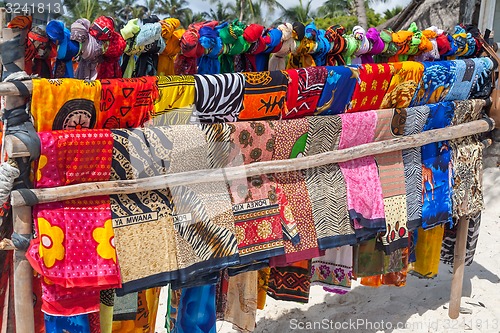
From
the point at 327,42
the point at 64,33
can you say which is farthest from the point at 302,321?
the point at 64,33

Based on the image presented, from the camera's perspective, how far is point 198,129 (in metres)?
2.44

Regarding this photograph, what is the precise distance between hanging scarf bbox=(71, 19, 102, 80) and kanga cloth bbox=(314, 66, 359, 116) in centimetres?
116

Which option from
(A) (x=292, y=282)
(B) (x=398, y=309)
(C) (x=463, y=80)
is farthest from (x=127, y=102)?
(B) (x=398, y=309)

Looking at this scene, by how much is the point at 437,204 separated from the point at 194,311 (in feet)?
5.54

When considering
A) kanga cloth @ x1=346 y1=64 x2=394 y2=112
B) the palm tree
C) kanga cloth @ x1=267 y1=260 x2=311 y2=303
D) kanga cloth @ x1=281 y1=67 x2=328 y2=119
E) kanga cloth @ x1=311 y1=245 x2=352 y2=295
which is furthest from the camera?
the palm tree

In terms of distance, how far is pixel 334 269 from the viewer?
3.47 meters

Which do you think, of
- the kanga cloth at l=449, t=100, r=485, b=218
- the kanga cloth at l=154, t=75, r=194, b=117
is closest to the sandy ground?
the kanga cloth at l=449, t=100, r=485, b=218

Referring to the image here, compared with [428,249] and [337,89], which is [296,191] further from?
[428,249]

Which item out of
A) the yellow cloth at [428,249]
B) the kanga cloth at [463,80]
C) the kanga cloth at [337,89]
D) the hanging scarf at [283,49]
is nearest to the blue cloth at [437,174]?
the kanga cloth at [463,80]

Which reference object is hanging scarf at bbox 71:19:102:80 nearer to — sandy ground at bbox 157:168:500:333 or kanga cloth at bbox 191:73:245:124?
kanga cloth at bbox 191:73:245:124

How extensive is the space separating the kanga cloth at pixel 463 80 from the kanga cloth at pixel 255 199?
1.48m

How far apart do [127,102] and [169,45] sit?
0.34 metres

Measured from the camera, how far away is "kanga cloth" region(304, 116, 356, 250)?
9.44ft

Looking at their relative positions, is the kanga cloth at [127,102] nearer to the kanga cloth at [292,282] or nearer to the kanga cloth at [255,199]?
the kanga cloth at [255,199]
